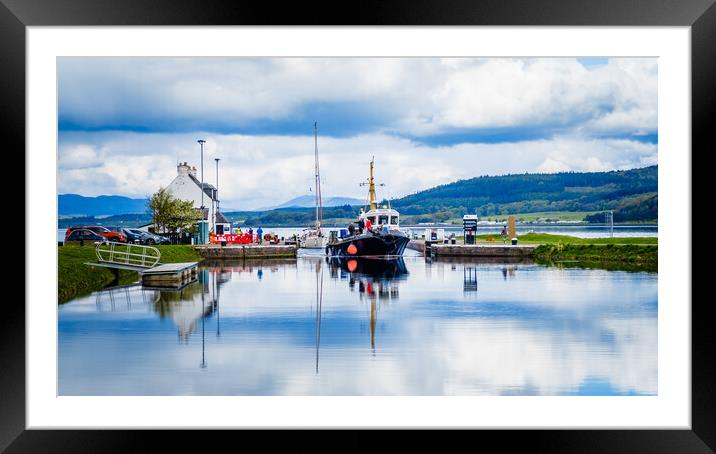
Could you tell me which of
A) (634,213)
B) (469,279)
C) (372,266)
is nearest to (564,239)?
(634,213)

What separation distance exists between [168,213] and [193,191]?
3.15 m

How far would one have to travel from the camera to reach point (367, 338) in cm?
914

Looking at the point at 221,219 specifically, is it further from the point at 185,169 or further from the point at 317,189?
the point at 317,189

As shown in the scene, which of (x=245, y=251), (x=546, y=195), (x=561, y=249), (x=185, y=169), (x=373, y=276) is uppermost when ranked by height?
(x=185, y=169)

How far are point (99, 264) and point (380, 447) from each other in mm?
11503

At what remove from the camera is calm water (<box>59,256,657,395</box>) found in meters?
6.53

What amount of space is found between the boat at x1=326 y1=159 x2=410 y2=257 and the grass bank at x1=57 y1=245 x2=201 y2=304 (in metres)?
9.30

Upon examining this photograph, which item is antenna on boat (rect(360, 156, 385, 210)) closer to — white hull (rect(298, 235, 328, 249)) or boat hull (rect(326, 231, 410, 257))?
boat hull (rect(326, 231, 410, 257))

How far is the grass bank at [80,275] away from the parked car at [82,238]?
233cm

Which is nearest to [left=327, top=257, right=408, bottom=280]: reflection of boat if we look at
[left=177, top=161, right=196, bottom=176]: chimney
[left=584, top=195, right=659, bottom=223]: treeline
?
[left=177, top=161, right=196, bottom=176]: chimney

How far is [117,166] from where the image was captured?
74.6 ft
